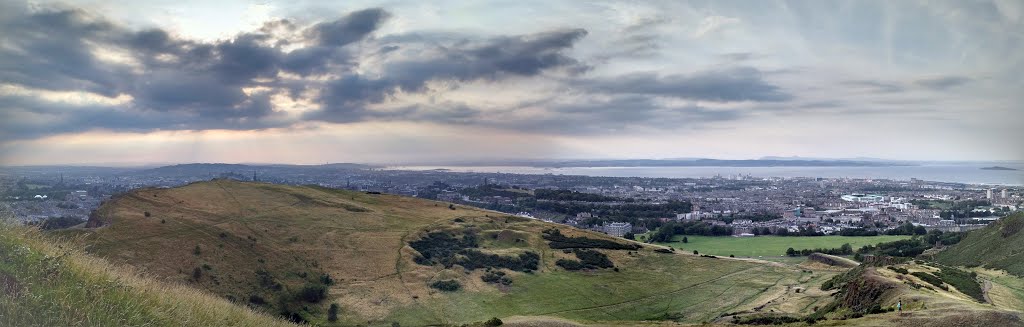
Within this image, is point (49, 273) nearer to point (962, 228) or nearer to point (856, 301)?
point (856, 301)

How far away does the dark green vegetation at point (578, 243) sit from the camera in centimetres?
5516

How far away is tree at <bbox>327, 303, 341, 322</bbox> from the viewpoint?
110 feet

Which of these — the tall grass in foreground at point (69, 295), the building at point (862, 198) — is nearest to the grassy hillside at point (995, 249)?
the tall grass in foreground at point (69, 295)

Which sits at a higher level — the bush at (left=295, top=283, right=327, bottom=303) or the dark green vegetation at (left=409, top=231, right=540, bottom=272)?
the dark green vegetation at (left=409, top=231, right=540, bottom=272)

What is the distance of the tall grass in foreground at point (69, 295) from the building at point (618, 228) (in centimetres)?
7509

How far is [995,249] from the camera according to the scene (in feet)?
144

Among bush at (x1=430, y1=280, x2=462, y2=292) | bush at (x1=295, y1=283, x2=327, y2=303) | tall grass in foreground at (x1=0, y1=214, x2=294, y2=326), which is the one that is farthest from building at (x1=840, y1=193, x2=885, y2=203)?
tall grass in foreground at (x1=0, y1=214, x2=294, y2=326)

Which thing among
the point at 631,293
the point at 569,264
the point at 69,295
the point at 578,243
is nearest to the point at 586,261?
the point at 569,264

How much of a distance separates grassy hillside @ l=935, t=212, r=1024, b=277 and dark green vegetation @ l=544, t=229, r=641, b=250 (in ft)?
87.7

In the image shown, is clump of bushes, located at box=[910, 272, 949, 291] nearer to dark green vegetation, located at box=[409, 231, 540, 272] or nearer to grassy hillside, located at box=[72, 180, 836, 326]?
grassy hillside, located at box=[72, 180, 836, 326]

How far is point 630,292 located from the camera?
44.9 m

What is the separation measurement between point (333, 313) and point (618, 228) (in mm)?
57269

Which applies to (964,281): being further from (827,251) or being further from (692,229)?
(692,229)

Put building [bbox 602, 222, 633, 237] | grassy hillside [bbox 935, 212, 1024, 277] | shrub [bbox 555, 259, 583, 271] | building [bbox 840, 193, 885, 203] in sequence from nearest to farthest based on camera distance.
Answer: grassy hillside [bbox 935, 212, 1024, 277]
shrub [bbox 555, 259, 583, 271]
building [bbox 602, 222, 633, 237]
building [bbox 840, 193, 885, 203]
